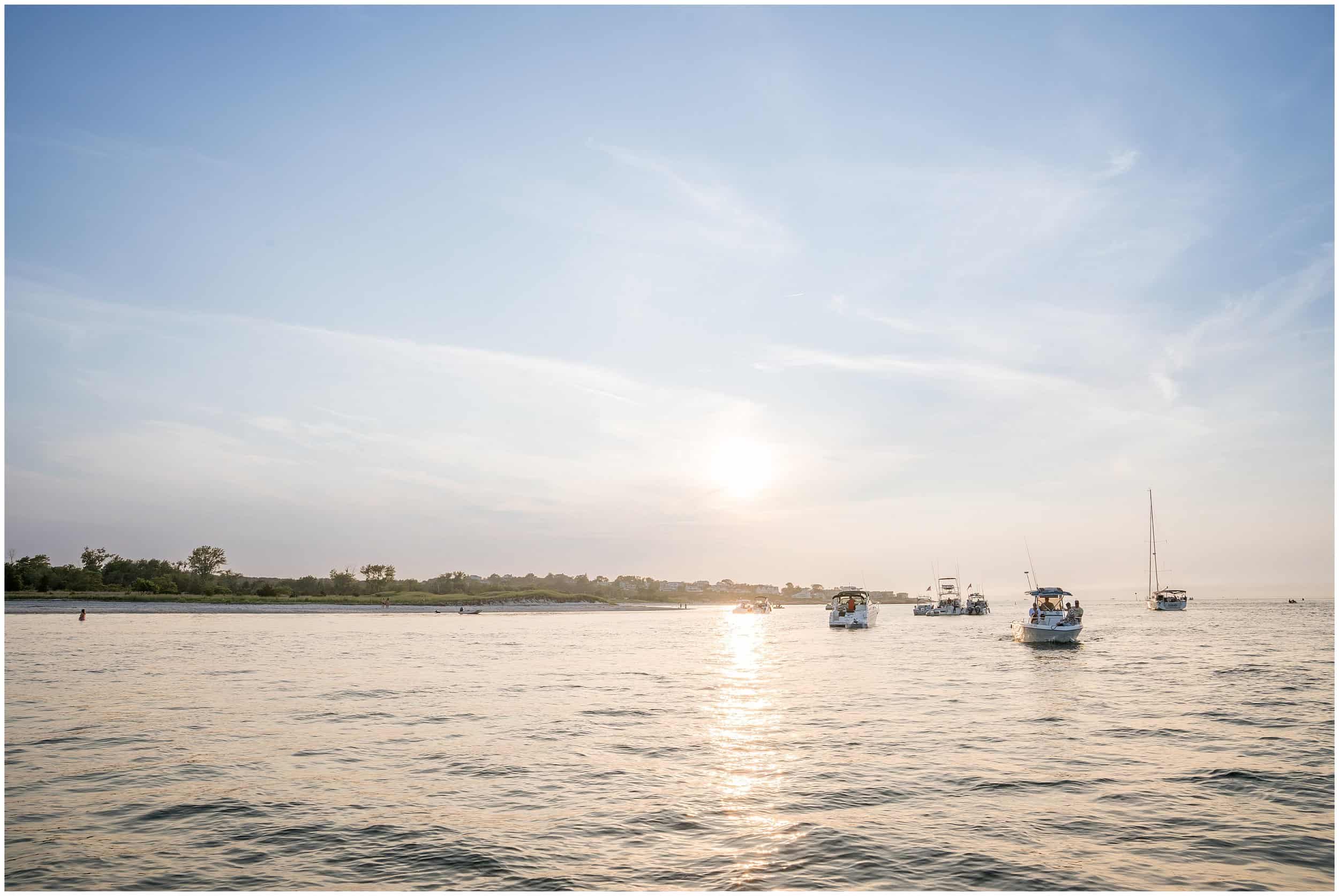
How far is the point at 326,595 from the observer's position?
579 feet

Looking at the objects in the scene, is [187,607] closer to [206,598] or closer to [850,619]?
[206,598]

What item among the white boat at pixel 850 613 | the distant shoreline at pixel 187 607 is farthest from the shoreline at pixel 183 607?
the white boat at pixel 850 613

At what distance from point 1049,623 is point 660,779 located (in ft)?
188

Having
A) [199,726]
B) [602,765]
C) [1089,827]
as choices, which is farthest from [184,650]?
[1089,827]

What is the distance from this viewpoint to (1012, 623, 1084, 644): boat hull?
66.2 meters

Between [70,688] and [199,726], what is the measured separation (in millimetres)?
12954

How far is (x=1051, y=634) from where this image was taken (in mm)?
66188

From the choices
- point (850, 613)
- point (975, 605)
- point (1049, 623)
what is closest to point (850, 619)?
point (850, 613)

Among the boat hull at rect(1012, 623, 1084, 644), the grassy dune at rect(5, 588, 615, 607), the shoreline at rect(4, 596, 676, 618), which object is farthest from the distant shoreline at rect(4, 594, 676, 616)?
the boat hull at rect(1012, 623, 1084, 644)

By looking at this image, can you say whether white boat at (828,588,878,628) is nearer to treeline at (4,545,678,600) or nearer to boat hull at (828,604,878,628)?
boat hull at (828,604,878,628)

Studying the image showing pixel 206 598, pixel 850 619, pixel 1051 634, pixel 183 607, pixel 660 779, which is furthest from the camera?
pixel 206 598

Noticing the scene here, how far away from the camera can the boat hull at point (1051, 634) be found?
66188 mm

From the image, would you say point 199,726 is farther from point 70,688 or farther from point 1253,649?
point 1253,649

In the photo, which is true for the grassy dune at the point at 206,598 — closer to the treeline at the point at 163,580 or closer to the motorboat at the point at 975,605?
the treeline at the point at 163,580
